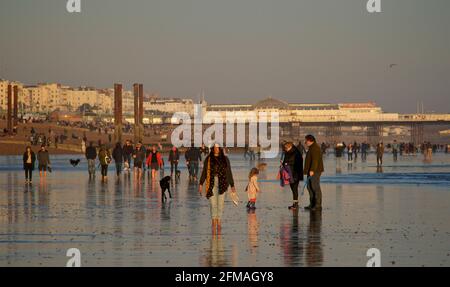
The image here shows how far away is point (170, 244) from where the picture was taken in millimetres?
16062

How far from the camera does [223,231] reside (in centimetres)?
1811

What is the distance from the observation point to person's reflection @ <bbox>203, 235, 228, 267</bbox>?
45.0 feet

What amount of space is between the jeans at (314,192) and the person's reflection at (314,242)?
1.25m

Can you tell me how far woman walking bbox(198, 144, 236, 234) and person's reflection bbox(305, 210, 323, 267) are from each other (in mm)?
1678

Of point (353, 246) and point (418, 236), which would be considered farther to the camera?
point (418, 236)

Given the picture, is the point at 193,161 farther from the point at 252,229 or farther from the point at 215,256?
the point at 215,256

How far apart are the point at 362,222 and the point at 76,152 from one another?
72301mm

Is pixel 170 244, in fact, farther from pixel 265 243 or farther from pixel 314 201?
pixel 314 201

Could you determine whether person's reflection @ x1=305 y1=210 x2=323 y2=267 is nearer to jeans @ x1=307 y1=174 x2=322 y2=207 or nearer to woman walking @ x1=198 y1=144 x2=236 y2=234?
jeans @ x1=307 y1=174 x2=322 y2=207

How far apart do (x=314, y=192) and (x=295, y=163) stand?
61.0 inches

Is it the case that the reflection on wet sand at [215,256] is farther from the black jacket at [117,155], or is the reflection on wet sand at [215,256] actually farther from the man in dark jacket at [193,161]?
the black jacket at [117,155]
